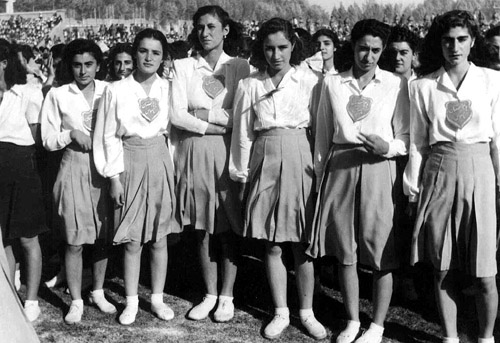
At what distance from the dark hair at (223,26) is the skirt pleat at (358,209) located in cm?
108

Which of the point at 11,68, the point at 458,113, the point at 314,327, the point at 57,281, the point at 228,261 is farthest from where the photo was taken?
the point at 57,281

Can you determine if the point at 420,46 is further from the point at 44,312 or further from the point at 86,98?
the point at 44,312

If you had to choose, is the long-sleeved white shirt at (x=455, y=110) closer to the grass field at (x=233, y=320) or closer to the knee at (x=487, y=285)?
the knee at (x=487, y=285)

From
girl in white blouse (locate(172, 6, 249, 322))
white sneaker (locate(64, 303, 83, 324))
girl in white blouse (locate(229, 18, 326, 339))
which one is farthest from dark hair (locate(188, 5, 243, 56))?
white sneaker (locate(64, 303, 83, 324))

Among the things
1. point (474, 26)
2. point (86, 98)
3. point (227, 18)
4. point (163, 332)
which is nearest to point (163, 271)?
point (163, 332)

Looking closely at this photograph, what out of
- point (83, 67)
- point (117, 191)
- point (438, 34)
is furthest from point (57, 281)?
point (438, 34)

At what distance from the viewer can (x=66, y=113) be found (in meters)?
4.10

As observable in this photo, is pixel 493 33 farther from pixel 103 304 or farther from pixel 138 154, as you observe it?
pixel 103 304

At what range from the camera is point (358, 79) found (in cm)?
370

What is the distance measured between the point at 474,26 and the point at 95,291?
2.85 metres

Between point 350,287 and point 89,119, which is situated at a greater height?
point 89,119

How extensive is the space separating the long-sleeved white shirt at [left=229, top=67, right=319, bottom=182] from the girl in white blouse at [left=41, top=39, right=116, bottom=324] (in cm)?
90

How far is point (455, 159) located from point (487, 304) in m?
0.80

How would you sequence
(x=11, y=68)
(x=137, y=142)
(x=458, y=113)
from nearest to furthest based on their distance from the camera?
(x=458, y=113) < (x=137, y=142) < (x=11, y=68)
